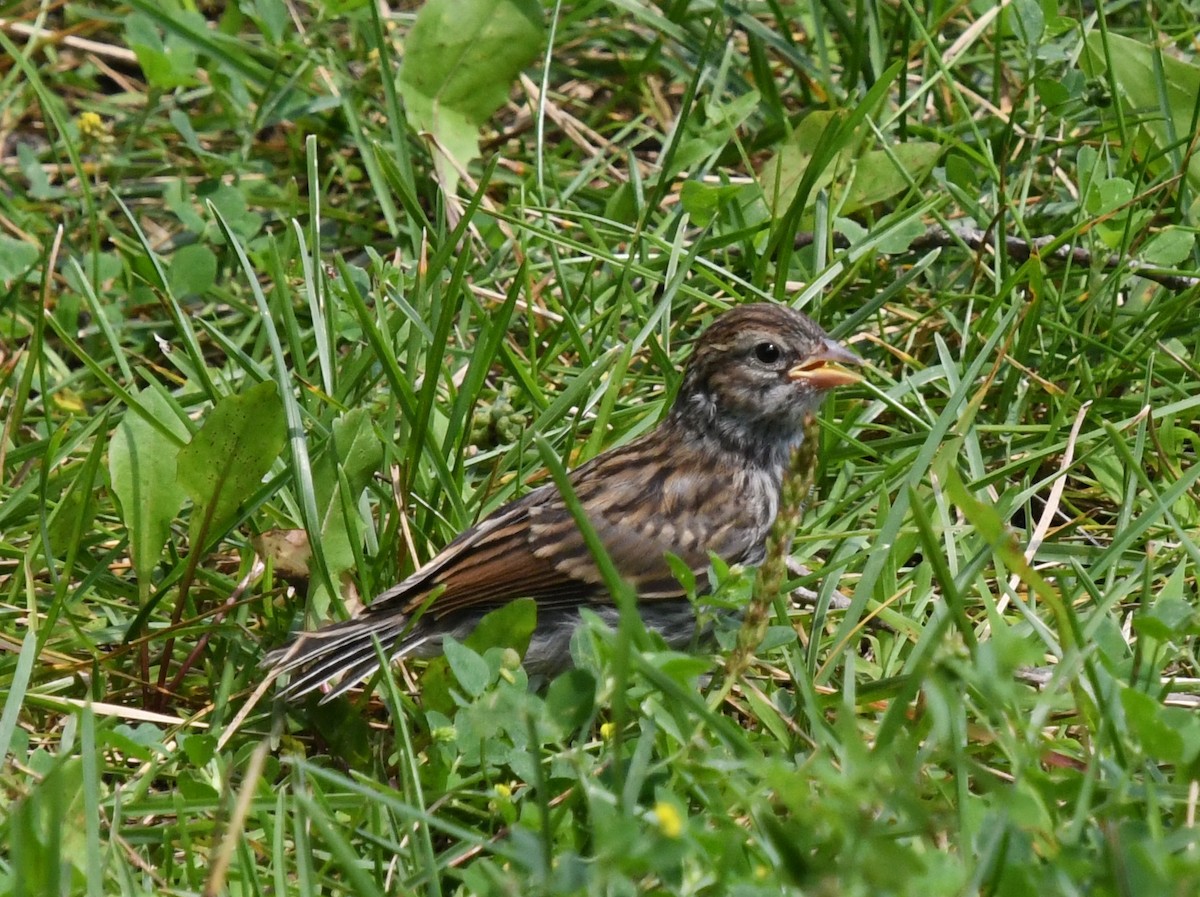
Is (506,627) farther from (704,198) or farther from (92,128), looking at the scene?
(92,128)

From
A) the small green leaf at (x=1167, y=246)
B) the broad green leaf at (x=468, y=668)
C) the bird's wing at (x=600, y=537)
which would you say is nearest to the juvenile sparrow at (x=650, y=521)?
the bird's wing at (x=600, y=537)

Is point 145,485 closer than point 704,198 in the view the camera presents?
Yes

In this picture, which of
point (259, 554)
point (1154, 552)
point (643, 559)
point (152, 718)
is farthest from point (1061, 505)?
point (152, 718)

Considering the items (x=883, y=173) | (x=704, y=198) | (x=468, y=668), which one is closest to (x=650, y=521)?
(x=468, y=668)

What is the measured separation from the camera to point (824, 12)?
5.18 metres

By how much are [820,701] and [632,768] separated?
0.64 m

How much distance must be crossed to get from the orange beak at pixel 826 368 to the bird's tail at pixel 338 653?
3.61 ft

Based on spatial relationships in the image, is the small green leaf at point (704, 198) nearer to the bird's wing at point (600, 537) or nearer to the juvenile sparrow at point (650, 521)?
the juvenile sparrow at point (650, 521)

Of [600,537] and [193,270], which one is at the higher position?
[193,270]

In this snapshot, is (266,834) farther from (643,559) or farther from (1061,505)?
(1061,505)

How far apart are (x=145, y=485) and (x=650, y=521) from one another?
43.8 inches

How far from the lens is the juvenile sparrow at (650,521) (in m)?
3.45

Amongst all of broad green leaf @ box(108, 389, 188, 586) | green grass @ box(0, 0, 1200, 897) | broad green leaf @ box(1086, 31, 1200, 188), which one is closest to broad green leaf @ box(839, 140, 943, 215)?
green grass @ box(0, 0, 1200, 897)

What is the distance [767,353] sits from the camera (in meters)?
3.87
